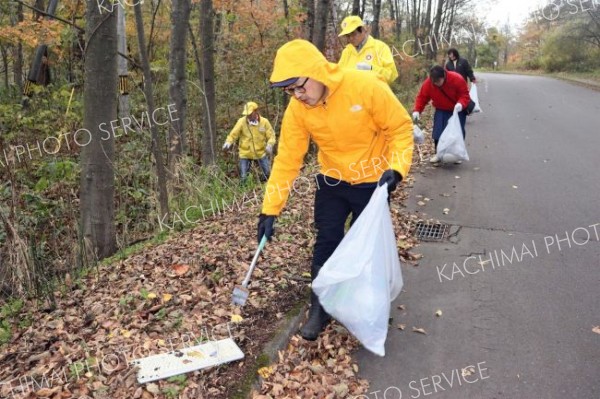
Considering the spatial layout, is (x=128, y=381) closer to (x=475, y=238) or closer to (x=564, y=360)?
(x=564, y=360)

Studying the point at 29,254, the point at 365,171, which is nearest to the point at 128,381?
the point at 365,171

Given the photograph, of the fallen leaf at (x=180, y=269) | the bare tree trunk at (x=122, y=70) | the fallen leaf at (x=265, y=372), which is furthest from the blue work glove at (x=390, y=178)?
the bare tree trunk at (x=122, y=70)

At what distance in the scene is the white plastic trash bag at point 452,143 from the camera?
304 inches

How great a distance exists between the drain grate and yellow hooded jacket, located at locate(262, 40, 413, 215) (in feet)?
7.09

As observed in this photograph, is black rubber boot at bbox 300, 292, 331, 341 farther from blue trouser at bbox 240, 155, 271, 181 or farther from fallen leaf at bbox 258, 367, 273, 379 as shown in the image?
blue trouser at bbox 240, 155, 271, 181

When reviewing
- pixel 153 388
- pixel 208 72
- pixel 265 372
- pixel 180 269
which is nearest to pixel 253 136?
pixel 208 72

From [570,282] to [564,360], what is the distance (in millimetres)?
1256

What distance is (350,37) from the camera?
19.7ft

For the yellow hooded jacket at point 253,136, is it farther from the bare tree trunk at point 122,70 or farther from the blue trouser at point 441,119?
the bare tree trunk at point 122,70

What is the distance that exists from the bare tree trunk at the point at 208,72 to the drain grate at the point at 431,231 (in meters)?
4.64

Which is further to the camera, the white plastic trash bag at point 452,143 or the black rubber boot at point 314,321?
the white plastic trash bag at point 452,143

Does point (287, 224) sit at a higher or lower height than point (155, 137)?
lower

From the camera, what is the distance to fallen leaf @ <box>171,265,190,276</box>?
464 centimetres

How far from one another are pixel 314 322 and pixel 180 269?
1.68 m
